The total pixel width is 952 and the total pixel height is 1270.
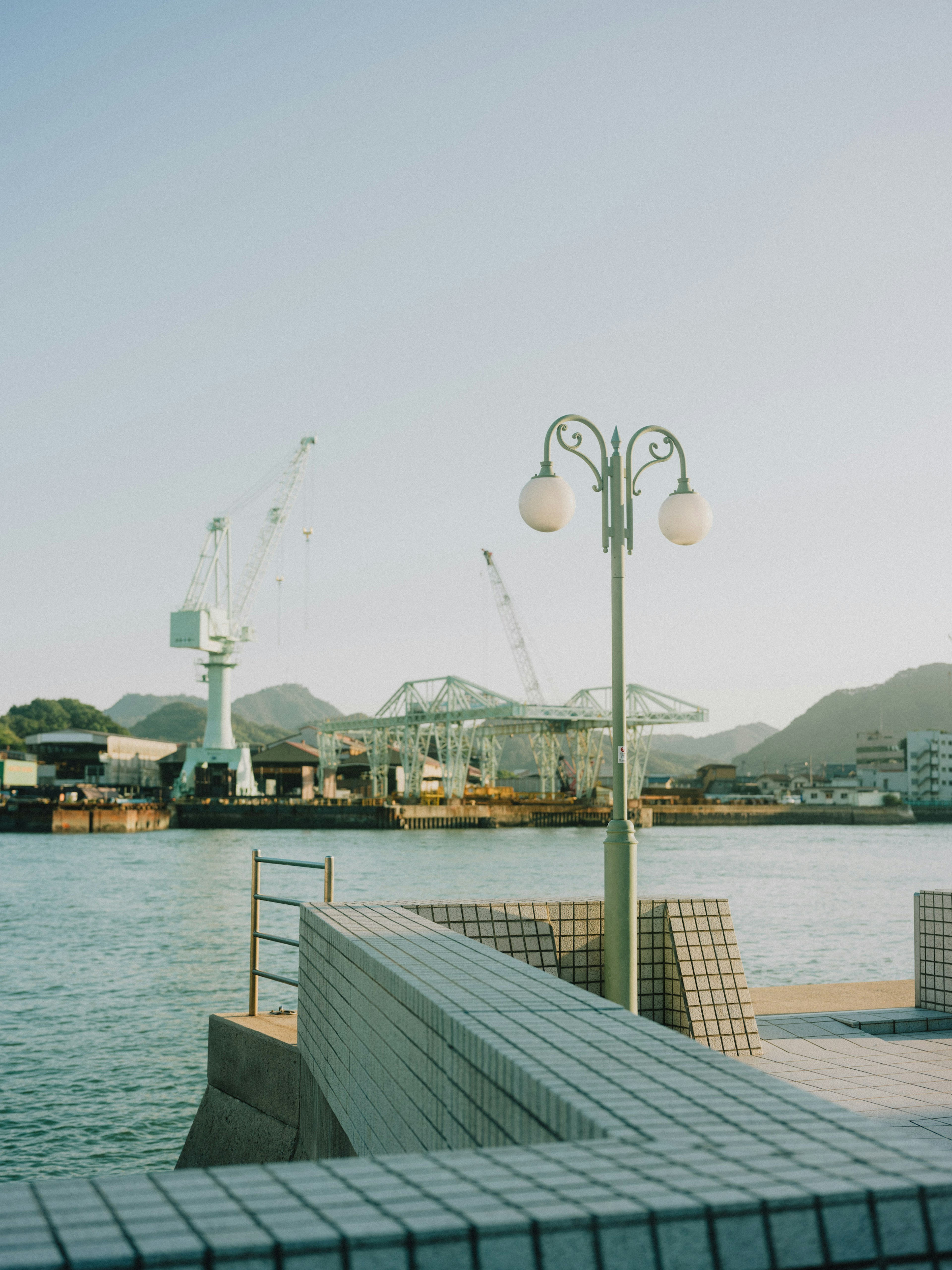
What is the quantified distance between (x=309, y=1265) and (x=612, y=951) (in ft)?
13.6

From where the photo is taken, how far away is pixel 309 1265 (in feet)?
5.20

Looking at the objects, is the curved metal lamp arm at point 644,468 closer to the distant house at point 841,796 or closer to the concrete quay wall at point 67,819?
the concrete quay wall at point 67,819

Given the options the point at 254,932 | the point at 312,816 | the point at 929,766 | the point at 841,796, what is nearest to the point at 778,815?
the point at 841,796

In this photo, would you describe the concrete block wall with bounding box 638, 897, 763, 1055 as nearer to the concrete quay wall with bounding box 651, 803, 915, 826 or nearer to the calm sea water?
the calm sea water

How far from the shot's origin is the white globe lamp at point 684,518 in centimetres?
739

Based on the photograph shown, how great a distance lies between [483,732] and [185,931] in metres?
85.8

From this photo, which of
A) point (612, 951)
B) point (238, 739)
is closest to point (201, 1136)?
point (612, 951)

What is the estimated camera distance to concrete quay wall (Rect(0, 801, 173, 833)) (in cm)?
8412

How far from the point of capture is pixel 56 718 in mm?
166000

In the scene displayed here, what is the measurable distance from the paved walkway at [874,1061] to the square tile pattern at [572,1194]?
6.92 feet

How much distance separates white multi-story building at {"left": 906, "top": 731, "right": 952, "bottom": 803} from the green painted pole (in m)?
151

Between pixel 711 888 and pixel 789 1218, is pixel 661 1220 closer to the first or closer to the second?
pixel 789 1218

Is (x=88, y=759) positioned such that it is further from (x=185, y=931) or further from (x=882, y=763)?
(x=882, y=763)

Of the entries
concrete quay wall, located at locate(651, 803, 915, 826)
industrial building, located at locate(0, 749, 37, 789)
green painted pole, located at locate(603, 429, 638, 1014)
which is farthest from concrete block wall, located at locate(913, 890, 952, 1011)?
concrete quay wall, located at locate(651, 803, 915, 826)
